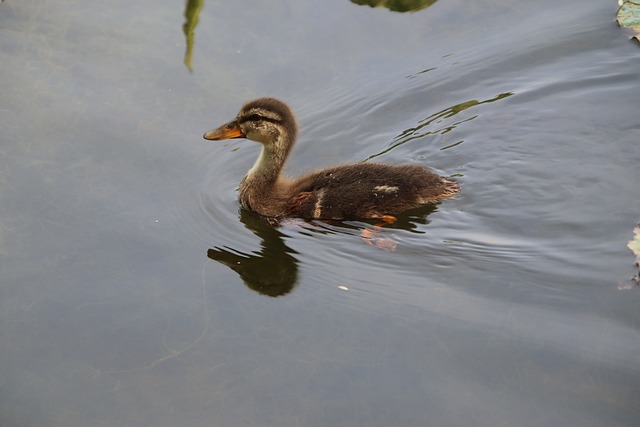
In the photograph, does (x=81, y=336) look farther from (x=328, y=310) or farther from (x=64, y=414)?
(x=328, y=310)

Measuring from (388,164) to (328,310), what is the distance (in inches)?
63.7

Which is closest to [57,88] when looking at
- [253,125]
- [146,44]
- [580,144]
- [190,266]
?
[146,44]

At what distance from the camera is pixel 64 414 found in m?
5.00

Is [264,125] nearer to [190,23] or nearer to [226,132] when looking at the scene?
[226,132]

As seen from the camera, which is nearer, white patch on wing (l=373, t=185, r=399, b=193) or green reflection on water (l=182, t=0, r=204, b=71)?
white patch on wing (l=373, t=185, r=399, b=193)

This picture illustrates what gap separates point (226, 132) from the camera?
7055 millimetres

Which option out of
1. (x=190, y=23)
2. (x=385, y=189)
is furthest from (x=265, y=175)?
(x=190, y=23)

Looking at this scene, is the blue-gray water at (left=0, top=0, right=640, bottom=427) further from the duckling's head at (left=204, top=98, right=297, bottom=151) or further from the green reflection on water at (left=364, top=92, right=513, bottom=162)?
the duckling's head at (left=204, top=98, right=297, bottom=151)

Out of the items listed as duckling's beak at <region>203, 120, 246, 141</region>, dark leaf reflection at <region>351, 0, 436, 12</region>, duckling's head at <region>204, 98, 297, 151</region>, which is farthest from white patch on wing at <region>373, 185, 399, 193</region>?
dark leaf reflection at <region>351, 0, 436, 12</region>

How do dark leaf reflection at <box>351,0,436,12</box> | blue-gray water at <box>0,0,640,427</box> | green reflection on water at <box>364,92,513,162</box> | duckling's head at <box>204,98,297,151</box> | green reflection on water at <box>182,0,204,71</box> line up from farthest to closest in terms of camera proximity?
dark leaf reflection at <box>351,0,436,12</box>
green reflection on water at <box>182,0,204,71</box>
green reflection on water at <box>364,92,513,162</box>
duckling's head at <box>204,98,297,151</box>
blue-gray water at <box>0,0,640,427</box>

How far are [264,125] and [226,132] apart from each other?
0.31 metres

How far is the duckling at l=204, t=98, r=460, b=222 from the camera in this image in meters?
6.70

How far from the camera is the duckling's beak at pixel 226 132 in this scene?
7031 millimetres

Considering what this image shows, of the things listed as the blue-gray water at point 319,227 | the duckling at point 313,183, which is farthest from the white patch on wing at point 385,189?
the blue-gray water at point 319,227
